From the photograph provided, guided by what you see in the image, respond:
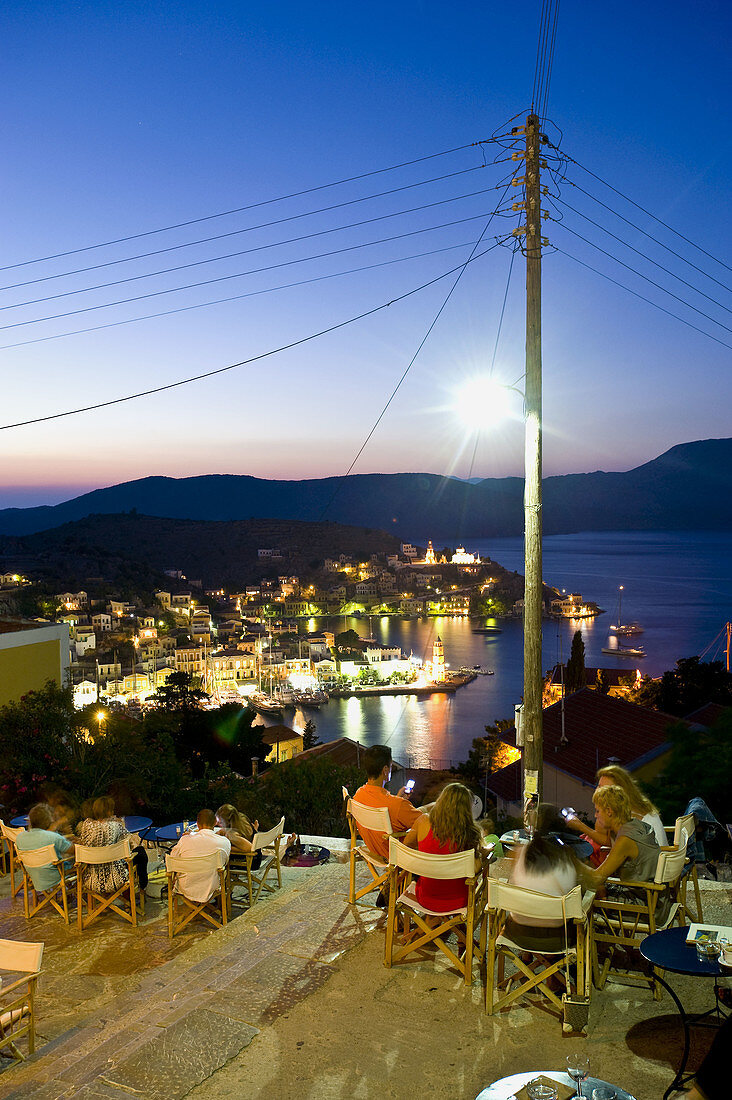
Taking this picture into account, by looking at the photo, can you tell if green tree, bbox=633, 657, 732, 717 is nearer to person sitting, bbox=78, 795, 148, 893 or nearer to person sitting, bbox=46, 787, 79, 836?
person sitting, bbox=46, 787, 79, 836

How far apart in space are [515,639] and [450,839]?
82586mm

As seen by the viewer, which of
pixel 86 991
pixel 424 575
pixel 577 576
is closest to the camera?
pixel 86 991

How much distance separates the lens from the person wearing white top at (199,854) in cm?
378

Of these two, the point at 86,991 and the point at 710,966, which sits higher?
the point at 710,966

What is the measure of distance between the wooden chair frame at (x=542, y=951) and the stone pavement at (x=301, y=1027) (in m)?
0.10

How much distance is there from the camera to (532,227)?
537cm

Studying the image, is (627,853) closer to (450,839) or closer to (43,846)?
(450,839)

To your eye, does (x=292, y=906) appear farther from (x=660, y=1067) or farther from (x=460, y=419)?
(x=460, y=419)

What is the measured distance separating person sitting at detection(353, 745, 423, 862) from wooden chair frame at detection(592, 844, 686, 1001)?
0.92 meters

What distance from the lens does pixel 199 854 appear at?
3.77 metres

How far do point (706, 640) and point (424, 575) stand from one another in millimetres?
49699

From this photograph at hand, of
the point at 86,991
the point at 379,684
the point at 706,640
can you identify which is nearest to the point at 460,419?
the point at 86,991

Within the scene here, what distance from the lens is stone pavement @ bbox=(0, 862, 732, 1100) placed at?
7.68 feet

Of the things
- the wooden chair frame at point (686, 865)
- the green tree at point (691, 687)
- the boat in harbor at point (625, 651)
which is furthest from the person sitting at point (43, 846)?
the boat in harbor at point (625, 651)
